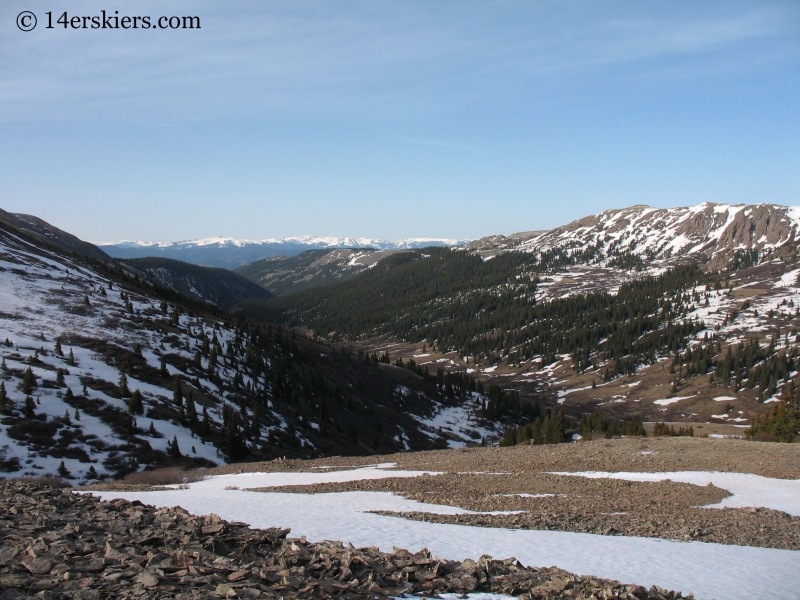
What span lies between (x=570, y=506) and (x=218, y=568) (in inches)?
622

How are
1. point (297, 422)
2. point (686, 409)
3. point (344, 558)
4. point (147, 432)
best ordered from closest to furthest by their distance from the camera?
point (344, 558)
point (147, 432)
point (297, 422)
point (686, 409)

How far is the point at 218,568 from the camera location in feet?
29.2

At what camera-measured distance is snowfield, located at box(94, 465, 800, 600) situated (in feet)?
38.0

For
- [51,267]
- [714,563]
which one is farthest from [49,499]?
[51,267]

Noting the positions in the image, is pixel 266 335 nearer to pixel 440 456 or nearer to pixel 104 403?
pixel 104 403

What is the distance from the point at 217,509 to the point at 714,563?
1668 centimetres

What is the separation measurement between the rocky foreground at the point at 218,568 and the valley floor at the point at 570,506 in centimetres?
269

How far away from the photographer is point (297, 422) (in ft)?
221

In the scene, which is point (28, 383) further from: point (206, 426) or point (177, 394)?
point (206, 426)

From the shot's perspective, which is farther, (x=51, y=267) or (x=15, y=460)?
(x=51, y=267)

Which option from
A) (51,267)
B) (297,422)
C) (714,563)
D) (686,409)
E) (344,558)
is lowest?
(686,409)

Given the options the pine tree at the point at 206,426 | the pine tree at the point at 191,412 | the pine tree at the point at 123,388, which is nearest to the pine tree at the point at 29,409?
the pine tree at the point at 123,388

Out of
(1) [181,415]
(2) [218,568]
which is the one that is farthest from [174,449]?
(2) [218,568]

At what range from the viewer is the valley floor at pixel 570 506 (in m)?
12.9
